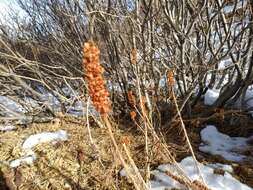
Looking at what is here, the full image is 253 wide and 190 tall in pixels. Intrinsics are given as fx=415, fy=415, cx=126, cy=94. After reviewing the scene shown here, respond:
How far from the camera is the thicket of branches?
4.43 metres

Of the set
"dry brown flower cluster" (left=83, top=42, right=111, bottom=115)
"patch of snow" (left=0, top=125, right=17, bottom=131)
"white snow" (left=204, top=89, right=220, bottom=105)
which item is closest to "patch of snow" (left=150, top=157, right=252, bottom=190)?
"white snow" (left=204, top=89, right=220, bottom=105)

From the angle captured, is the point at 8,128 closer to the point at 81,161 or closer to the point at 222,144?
the point at 81,161

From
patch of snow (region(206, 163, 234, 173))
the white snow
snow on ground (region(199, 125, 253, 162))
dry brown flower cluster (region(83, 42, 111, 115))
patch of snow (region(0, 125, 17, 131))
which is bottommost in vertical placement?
patch of snow (region(206, 163, 234, 173))

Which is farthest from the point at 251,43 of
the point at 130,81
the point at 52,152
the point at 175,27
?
the point at 52,152

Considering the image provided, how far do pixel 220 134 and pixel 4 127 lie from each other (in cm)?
281

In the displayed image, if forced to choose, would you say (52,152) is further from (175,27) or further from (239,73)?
(239,73)

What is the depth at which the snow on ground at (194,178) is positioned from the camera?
3.58 meters

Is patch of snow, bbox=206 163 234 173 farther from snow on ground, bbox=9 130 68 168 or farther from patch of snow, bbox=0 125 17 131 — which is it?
patch of snow, bbox=0 125 17 131

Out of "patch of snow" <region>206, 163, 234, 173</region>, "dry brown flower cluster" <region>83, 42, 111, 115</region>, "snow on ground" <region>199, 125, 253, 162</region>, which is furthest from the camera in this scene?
"snow on ground" <region>199, 125, 253, 162</region>

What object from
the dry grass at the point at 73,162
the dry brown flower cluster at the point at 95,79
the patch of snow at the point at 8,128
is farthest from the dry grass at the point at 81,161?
the dry brown flower cluster at the point at 95,79

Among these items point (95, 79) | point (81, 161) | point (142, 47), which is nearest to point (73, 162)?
point (81, 161)

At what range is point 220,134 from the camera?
4809 mm

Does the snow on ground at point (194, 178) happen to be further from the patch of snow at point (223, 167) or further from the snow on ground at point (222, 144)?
the snow on ground at point (222, 144)

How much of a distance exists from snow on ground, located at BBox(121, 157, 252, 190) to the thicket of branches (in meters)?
0.70
